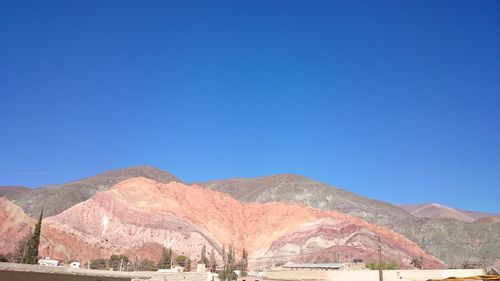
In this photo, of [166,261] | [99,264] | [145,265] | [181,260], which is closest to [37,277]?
[166,261]

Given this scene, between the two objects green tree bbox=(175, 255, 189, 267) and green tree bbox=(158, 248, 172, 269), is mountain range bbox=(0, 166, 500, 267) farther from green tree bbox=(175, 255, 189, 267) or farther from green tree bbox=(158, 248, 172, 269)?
green tree bbox=(158, 248, 172, 269)

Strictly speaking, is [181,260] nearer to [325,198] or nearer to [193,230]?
[193,230]

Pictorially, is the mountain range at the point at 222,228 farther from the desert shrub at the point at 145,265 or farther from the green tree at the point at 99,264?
the desert shrub at the point at 145,265

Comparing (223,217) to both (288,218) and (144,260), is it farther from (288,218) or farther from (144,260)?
(144,260)

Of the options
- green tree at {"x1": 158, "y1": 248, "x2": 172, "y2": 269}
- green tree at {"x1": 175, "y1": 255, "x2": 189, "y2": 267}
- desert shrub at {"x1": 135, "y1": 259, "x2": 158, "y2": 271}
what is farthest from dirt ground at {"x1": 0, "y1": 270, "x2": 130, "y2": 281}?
green tree at {"x1": 175, "y1": 255, "x2": 189, "y2": 267}

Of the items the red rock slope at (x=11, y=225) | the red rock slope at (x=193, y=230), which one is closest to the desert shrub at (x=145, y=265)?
the red rock slope at (x=193, y=230)

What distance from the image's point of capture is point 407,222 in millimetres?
150625

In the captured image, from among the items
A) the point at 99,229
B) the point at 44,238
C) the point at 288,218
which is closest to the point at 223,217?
the point at 288,218

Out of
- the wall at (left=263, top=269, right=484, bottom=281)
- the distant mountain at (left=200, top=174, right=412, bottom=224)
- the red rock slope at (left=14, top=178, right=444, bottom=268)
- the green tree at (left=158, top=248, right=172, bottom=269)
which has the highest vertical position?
the distant mountain at (left=200, top=174, right=412, bottom=224)

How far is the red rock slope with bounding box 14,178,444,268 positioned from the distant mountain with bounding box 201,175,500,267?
10.3 meters

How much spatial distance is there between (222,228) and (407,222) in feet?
209

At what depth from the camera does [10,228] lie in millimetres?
95625

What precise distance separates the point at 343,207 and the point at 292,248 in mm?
47625

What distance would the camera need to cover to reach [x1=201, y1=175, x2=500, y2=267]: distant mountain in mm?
118125
